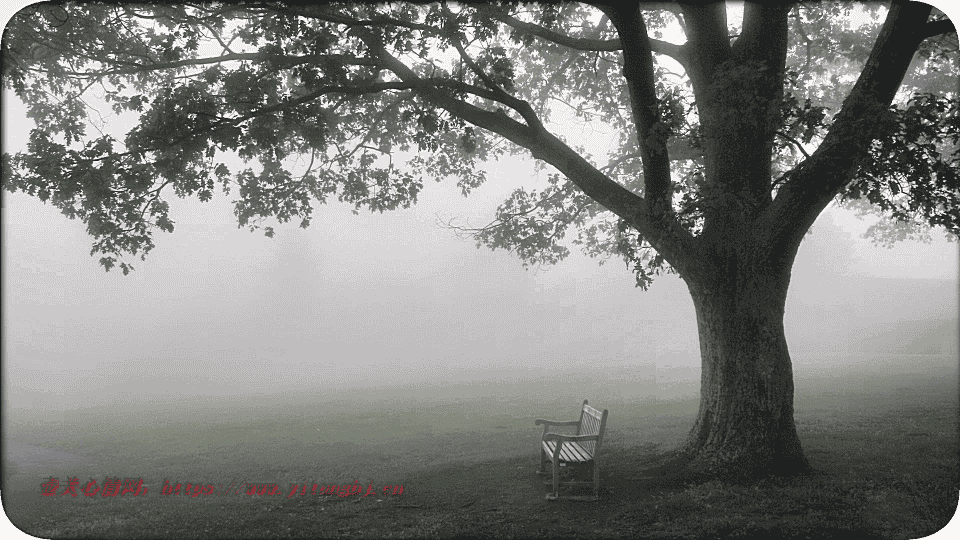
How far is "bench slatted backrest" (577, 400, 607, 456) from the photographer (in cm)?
702

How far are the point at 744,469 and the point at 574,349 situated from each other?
47006 millimetres

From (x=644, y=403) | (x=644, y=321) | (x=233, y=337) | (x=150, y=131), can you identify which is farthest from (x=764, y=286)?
(x=644, y=321)

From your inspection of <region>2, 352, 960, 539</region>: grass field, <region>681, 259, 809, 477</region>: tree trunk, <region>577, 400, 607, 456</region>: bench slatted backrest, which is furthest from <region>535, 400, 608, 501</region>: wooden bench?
<region>681, 259, 809, 477</region>: tree trunk

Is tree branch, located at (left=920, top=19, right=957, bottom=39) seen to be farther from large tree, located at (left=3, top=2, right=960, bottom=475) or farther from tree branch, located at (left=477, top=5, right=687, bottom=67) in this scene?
tree branch, located at (left=477, top=5, right=687, bottom=67)

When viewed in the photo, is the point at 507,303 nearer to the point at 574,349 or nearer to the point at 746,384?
the point at 574,349

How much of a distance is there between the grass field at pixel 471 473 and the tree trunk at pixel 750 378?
1.28ft

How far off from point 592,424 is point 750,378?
2032 millimetres

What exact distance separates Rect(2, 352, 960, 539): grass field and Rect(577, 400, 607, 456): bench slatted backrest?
468 mm

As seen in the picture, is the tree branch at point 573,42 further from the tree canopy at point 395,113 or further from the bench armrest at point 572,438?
the bench armrest at point 572,438

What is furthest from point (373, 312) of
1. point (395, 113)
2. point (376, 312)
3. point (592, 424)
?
point (592, 424)

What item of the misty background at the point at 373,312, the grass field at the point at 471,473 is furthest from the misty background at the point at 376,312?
the grass field at the point at 471,473

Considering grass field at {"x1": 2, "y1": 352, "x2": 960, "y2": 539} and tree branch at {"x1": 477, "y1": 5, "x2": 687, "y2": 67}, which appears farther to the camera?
tree branch at {"x1": 477, "y1": 5, "x2": 687, "y2": 67}

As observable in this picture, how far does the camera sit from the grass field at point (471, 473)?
6.02 meters

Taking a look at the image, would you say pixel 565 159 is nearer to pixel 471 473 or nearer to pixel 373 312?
pixel 471 473
